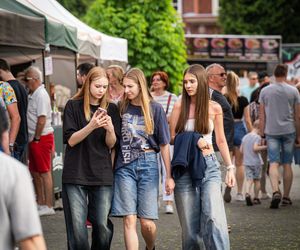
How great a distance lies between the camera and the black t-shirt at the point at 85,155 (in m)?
7.32

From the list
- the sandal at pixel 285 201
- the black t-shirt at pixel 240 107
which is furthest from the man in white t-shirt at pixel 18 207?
the black t-shirt at pixel 240 107

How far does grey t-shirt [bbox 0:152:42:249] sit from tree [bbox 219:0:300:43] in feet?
164

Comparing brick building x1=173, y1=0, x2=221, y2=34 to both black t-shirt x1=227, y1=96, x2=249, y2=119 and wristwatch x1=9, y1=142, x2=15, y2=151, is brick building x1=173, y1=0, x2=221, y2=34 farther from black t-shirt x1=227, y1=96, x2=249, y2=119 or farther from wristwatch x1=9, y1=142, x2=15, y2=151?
wristwatch x1=9, y1=142, x2=15, y2=151

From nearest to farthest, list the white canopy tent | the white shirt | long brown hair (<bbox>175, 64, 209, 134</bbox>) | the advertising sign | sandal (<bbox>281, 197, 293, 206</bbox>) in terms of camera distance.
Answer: long brown hair (<bbox>175, 64, 209, 134</bbox>) < the white shirt < sandal (<bbox>281, 197, 293, 206</bbox>) < the white canopy tent < the advertising sign

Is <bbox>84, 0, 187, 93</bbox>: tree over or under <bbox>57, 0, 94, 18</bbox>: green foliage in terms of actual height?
under

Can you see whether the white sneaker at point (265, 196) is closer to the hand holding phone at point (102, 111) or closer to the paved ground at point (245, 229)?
the paved ground at point (245, 229)

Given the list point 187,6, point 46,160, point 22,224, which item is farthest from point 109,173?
point 187,6

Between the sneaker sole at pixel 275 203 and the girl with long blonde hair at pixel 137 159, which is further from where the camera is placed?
the sneaker sole at pixel 275 203

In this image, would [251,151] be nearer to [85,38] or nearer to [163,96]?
[163,96]

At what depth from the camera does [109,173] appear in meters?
7.40

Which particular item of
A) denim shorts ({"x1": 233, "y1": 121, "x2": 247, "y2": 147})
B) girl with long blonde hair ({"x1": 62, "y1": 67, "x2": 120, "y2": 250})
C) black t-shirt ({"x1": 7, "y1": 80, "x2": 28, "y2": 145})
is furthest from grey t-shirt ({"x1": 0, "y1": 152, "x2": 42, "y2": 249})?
denim shorts ({"x1": 233, "y1": 121, "x2": 247, "y2": 147})

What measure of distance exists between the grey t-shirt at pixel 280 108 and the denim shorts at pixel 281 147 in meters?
0.08

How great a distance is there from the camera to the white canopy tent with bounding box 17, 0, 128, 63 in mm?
13281

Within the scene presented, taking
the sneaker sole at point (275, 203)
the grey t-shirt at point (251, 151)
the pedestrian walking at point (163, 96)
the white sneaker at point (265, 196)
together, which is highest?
the pedestrian walking at point (163, 96)
